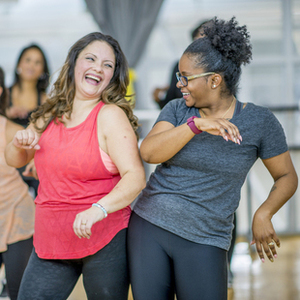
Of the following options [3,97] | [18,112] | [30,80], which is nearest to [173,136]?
[3,97]

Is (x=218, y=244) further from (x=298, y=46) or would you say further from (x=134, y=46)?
(x=298, y=46)

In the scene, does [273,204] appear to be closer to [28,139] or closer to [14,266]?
[28,139]

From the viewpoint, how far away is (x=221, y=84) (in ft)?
4.61

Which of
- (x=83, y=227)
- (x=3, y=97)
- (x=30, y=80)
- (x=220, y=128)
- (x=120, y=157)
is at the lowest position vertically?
(x=83, y=227)

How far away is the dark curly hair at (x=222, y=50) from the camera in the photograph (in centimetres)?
137

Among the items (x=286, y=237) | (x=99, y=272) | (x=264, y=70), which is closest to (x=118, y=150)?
(x=99, y=272)

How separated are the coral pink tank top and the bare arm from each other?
18cm

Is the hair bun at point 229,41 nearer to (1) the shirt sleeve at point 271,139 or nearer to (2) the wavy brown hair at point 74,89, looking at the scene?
(1) the shirt sleeve at point 271,139

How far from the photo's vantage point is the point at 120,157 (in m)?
1.34

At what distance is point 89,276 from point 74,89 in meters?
0.73

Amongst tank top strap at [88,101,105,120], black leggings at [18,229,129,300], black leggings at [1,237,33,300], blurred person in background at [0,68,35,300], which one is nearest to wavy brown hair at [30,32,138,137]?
tank top strap at [88,101,105,120]

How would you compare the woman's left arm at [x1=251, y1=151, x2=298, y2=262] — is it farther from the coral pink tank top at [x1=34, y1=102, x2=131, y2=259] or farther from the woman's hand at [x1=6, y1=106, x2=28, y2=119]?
the woman's hand at [x1=6, y1=106, x2=28, y2=119]

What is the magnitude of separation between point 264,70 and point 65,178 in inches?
213

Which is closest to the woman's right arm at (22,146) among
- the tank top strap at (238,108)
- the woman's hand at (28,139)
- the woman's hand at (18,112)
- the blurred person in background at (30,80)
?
the woman's hand at (28,139)
